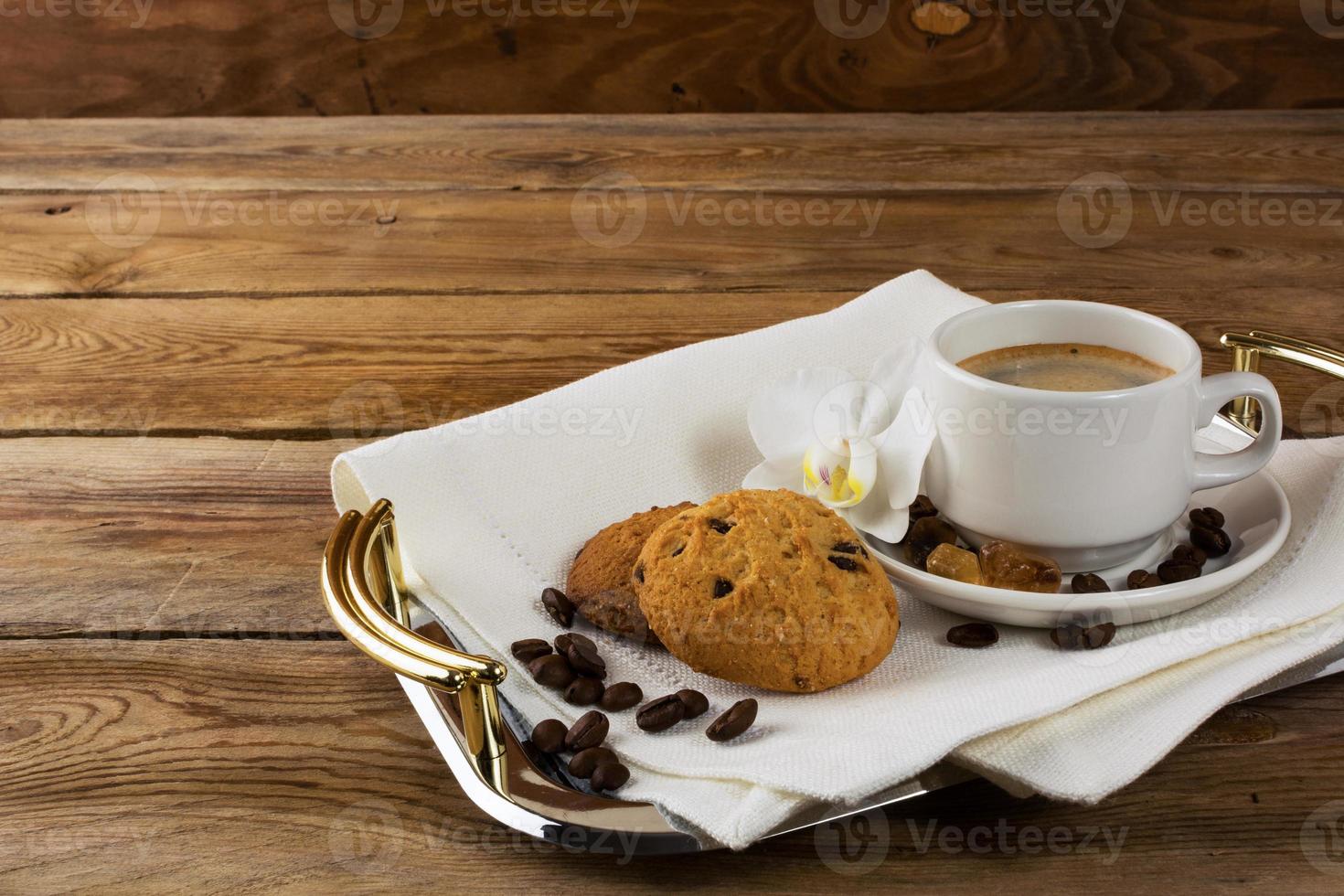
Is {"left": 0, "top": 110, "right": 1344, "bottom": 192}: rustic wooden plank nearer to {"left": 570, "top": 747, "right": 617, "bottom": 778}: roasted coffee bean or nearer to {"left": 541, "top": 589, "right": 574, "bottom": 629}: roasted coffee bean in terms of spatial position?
{"left": 541, "top": 589, "right": 574, "bottom": 629}: roasted coffee bean

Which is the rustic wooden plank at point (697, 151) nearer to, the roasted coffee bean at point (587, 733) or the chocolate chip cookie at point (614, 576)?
the chocolate chip cookie at point (614, 576)

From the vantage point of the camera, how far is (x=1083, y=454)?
0.68 m

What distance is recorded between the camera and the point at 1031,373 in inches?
30.4

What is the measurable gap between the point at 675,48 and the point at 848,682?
1672 millimetres

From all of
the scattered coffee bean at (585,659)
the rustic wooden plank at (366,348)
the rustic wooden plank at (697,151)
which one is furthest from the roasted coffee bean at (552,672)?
the rustic wooden plank at (697,151)

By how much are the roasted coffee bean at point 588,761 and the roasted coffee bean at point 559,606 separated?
13cm

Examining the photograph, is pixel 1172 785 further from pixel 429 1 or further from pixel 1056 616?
pixel 429 1

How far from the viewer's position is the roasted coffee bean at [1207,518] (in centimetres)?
75

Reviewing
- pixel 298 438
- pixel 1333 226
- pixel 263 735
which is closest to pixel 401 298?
pixel 298 438

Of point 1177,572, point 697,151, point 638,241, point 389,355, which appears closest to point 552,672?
point 1177,572

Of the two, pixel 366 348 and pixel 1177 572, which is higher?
pixel 1177 572

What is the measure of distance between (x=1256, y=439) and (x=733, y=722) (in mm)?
358

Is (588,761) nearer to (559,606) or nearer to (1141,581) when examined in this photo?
(559,606)

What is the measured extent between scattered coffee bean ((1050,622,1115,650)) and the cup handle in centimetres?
13
